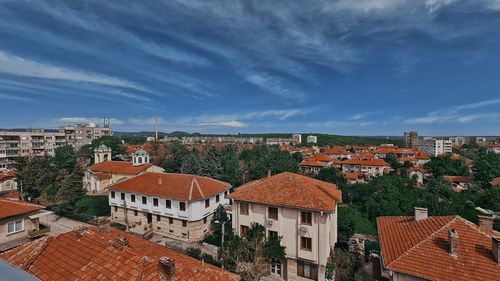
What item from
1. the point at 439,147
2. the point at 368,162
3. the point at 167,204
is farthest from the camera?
the point at 439,147

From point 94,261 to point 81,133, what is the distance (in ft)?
356

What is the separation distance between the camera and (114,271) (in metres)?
8.50

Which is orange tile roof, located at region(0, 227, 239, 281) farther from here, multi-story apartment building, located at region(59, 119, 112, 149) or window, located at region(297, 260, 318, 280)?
multi-story apartment building, located at region(59, 119, 112, 149)

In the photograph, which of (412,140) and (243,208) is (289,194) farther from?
(412,140)

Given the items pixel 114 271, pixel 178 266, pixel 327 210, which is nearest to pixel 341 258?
pixel 327 210

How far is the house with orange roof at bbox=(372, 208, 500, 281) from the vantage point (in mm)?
10258

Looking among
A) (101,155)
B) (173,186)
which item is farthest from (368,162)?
(101,155)

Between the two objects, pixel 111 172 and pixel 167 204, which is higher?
pixel 111 172

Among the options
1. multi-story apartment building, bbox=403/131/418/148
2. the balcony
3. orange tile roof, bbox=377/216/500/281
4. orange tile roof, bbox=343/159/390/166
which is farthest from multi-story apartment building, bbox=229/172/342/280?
multi-story apartment building, bbox=403/131/418/148

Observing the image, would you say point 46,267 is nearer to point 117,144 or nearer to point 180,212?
point 180,212

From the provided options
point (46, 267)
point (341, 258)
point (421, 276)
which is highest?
point (46, 267)

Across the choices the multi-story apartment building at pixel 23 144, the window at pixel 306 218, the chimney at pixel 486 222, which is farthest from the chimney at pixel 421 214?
the multi-story apartment building at pixel 23 144

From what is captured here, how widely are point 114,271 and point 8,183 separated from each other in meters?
49.0

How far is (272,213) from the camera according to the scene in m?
19.0
